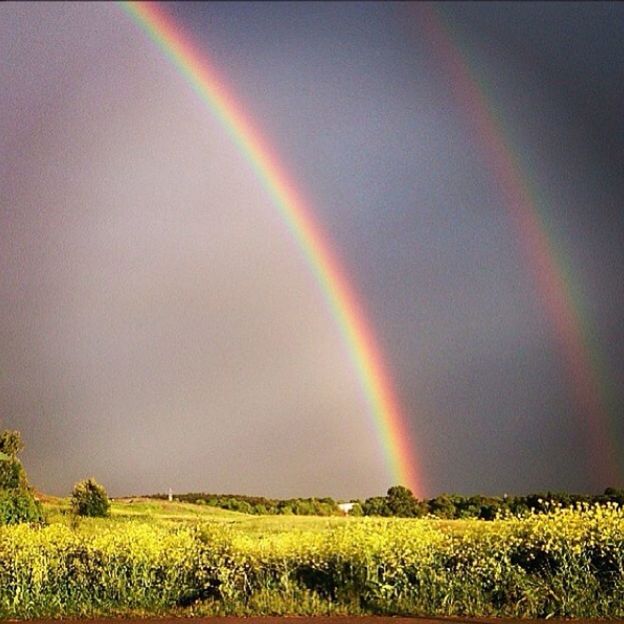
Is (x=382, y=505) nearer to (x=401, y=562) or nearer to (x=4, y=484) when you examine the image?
(x=4, y=484)

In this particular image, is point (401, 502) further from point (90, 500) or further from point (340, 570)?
point (340, 570)

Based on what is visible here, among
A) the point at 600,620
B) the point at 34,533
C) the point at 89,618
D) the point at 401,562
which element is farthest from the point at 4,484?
the point at 600,620

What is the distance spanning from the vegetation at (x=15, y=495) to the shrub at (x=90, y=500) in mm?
6662

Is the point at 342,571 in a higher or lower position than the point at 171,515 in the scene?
lower

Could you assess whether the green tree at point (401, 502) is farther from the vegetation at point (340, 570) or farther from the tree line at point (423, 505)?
the vegetation at point (340, 570)

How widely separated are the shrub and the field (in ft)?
97.3

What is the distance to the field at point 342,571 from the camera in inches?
616

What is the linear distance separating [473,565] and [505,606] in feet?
2.61

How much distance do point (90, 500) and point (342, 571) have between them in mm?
33460

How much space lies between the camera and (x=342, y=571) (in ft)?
53.8

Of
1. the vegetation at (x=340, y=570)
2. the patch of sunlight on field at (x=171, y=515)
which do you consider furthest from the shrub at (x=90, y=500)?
the vegetation at (x=340, y=570)

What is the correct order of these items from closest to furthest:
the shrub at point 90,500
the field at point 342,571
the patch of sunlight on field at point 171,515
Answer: the field at point 342,571, the patch of sunlight on field at point 171,515, the shrub at point 90,500

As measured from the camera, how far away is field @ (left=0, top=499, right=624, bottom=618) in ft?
51.3

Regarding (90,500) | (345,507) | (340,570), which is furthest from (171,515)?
(340,570)
